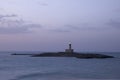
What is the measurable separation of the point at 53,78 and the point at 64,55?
2414 inches

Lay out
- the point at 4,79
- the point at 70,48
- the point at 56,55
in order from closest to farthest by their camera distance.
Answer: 1. the point at 4,79
2. the point at 70,48
3. the point at 56,55

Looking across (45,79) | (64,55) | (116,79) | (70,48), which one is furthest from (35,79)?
(64,55)

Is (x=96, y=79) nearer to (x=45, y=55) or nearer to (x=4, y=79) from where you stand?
(x=4, y=79)

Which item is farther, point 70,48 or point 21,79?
point 70,48

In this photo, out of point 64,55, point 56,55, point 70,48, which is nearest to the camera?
point 70,48

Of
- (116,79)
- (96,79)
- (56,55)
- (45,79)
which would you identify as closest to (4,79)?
(45,79)

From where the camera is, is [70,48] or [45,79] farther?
[70,48]

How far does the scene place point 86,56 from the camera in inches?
3334

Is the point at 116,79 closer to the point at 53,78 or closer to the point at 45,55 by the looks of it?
the point at 53,78

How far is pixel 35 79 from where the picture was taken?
2645 cm

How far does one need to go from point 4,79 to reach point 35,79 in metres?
2.87

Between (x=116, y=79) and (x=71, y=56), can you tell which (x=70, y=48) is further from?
(x=116, y=79)

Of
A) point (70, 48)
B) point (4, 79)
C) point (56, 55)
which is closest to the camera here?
point (4, 79)

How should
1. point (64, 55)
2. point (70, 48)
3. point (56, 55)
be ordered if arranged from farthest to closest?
point (56, 55) → point (64, 55) → point (70, 48)
